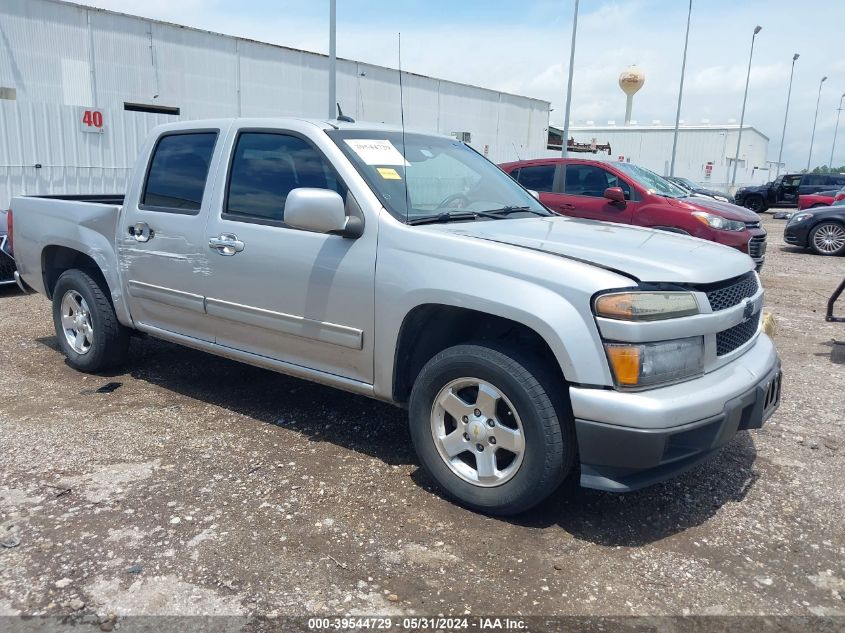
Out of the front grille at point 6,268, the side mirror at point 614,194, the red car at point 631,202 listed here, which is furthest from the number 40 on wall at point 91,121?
the side mirror at point 614,194

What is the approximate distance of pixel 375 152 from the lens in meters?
3.94

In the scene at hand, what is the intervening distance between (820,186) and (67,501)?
31165 mm

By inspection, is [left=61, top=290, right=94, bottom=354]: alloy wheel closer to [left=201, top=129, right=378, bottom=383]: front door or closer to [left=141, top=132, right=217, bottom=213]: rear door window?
[left=141, top=132, right=217, bottom=213]: rear door window

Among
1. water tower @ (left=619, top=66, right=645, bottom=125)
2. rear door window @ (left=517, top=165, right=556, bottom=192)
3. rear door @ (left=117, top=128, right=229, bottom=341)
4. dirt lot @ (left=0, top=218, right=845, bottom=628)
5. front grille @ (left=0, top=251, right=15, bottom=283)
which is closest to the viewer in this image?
dirt lot @ (left=0, top=218, right=845, bottom=628)

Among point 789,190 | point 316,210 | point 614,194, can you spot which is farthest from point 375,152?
point 789,190

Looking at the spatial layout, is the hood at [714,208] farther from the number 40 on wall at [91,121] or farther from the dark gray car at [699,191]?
the number 40 on wall at [91,121]

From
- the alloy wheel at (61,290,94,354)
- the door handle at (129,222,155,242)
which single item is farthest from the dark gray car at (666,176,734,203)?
the alloy wheel at (61,290,94,354)

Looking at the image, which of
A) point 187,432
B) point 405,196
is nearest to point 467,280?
point 405,196

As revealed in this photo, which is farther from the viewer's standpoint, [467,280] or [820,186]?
[820,186]

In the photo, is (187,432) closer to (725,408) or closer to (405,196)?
(405,196)

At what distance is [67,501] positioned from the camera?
3.40 metres

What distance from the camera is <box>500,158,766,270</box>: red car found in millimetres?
9445

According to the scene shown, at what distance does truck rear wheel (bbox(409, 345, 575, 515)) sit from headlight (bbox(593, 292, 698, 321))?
412 mm

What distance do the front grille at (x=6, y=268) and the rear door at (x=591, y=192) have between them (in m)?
6.98
